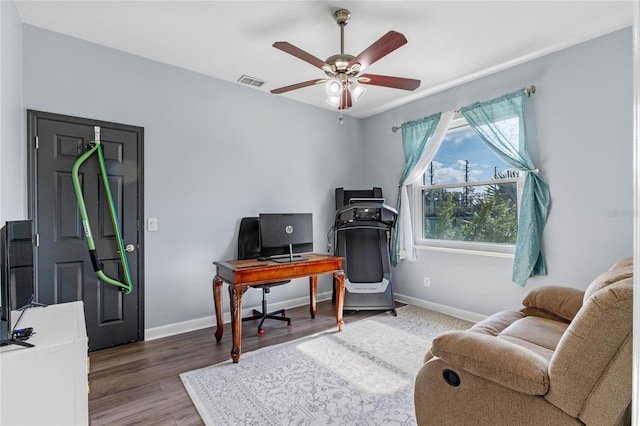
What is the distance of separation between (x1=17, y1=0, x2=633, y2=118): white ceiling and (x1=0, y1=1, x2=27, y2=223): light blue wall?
1.28 feet

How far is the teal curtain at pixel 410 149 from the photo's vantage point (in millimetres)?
4031

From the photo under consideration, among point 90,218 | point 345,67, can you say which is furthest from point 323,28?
point 90,218

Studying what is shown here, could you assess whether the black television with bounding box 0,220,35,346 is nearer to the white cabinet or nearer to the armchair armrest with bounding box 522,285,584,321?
the white cabinet

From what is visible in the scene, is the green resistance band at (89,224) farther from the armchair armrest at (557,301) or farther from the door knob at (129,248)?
the armchair armrest at (557,301)

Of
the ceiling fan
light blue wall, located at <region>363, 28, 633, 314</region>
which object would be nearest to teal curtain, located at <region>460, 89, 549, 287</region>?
light blue wall, located at <region>363, 28, 633, 314</region>

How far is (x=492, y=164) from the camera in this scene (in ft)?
11.8

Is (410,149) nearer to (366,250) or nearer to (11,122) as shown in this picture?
(366,250)

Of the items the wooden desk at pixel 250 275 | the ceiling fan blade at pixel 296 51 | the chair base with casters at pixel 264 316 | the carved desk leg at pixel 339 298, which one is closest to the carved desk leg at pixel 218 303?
the wooden desk at pixel 250 275

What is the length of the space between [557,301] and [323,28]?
2.72 m

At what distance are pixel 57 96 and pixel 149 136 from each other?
29.3 inches

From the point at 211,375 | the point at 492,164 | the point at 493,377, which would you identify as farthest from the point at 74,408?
the point at 492,164

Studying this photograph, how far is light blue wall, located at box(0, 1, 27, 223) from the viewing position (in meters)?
1.85

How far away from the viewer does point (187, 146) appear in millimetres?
3393

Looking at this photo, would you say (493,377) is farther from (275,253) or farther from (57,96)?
(57,96)
